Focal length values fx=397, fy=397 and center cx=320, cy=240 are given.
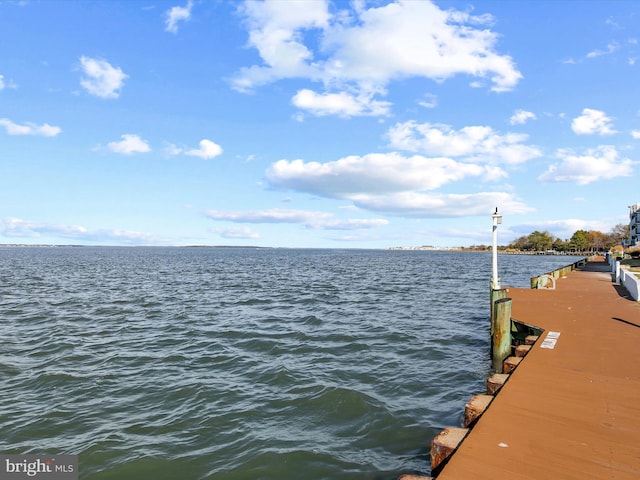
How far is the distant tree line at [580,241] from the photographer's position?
457 feet

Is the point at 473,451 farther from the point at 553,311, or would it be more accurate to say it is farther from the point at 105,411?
the point at 553,311

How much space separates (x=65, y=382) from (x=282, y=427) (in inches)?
239

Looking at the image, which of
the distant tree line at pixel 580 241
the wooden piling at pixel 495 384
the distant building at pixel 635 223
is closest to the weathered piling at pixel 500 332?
the wooden piling at pixel 495 384

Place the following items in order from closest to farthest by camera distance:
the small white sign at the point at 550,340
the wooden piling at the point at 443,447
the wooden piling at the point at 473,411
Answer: the wooden piling at the point at 443,447 < the wooden piling at the point at 473,411 < the small white sign at the point at 550,340

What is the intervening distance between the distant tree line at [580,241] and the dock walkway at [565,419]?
14848 cm

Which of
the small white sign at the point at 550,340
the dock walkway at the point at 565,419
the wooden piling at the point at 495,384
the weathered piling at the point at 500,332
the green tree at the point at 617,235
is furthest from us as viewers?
the green tree at the point at 617,235

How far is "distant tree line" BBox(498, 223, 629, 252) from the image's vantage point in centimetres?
13925

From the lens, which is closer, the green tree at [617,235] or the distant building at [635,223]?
the distant building at [635,223]

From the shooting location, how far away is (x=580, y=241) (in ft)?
506

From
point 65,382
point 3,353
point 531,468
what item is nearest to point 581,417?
point 531,468

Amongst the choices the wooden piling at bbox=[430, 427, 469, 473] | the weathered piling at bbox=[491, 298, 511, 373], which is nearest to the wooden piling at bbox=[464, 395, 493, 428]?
the wooden piling at bbox=[430, 427, 469, 473]

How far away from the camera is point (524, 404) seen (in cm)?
Result: 562

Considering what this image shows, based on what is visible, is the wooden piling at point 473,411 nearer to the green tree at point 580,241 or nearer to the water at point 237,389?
the water at point 237,389

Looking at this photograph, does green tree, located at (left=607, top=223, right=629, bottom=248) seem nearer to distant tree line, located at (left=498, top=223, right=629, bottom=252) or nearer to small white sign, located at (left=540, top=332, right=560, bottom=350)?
distant tree line, located at (left=498, top=223, right=629, bottom=252)
